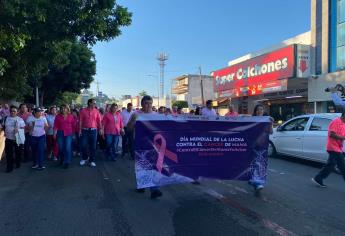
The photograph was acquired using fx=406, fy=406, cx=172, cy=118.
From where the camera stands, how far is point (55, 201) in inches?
268

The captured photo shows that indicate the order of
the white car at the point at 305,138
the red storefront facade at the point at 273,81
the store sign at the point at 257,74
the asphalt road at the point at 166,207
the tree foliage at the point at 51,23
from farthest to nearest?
the store sign at the point at 257,74 < the red storefront facade at the point at 273,81 < the white car at the point at 305,138 < the tree foliage at the point at 51,23 < the asphalt road at the point at 166,207

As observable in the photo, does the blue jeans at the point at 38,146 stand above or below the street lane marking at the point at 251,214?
above

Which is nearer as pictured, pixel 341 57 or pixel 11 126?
pixel 11 126

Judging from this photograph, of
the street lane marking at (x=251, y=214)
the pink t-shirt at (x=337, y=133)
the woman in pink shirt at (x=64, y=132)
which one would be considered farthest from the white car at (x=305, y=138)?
the woman in pink shirt at (x=64, y=132)

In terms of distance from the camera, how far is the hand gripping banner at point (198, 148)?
21.8 ft

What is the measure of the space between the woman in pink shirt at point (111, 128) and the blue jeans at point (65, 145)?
1343 mm

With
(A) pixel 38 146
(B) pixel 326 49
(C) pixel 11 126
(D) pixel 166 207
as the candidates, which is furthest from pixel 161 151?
(B) pixel 326 49

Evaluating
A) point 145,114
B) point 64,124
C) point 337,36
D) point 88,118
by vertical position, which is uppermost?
point 337,36

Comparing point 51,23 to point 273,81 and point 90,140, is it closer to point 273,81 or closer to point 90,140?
point 90,140

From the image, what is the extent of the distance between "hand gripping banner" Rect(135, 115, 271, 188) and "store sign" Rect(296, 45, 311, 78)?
24.0 meters

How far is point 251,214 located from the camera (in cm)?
593

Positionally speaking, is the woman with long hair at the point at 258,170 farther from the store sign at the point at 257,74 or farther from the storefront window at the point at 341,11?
the storefront window at the point at 341,11

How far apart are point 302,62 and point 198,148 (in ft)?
82.7

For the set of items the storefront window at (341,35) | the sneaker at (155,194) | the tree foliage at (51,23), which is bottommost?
the sneaker at (155,194)
